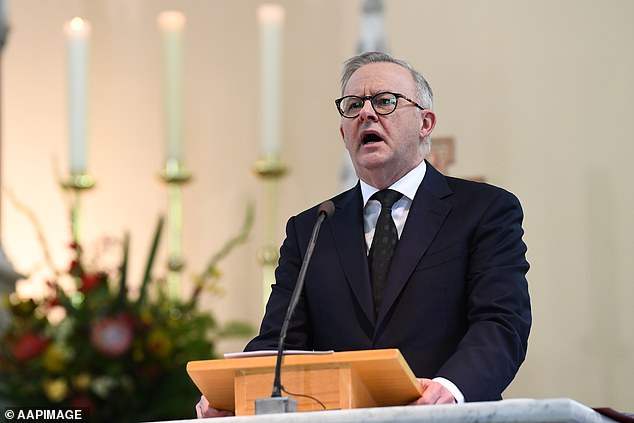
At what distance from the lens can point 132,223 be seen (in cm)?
533

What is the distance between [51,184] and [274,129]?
126cm

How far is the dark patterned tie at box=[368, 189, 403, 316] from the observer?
308cm

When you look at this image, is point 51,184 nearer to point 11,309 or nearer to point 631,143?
point 11,309

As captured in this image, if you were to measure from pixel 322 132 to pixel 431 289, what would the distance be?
7.13ft

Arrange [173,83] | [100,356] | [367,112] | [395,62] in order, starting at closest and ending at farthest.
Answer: [367,112], [395,62], [100,356], [173,83]

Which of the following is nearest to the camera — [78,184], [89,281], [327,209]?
[327,209]

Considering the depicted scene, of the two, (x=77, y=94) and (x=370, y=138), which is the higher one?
(x=77, y=94)

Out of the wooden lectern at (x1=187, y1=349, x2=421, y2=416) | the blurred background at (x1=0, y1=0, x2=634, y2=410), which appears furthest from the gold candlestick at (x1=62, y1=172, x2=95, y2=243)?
the wooden lectern at (x1=187, y1=349, x2=421, y2=416)

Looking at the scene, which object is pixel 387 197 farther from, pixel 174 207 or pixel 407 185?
pixel 174 207

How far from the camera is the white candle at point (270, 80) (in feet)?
15.7

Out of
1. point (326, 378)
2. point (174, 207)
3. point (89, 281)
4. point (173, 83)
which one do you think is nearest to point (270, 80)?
point (173, 83)

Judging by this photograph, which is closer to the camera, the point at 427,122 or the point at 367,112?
the point at 367,112

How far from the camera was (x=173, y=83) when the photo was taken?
5047 mm

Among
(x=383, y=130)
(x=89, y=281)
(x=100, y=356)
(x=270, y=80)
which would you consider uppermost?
(x=270, y=80)
